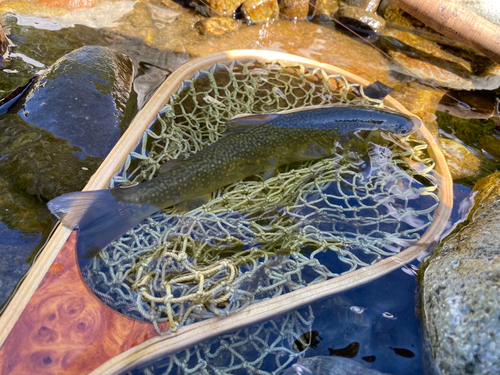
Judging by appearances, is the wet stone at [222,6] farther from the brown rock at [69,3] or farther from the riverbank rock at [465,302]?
the riverbank rock at [465,302]

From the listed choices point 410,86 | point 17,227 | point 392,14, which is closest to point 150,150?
point 17,227

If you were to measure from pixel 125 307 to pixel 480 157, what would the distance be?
13.8 ft

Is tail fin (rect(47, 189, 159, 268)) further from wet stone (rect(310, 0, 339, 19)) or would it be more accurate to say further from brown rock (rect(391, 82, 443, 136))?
wet stone (rect(310, 0, 339, 19))

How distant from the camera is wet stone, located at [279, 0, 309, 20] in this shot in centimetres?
636

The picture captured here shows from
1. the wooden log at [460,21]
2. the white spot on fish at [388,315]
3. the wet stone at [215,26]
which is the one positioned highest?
the wooden log at [460,21]

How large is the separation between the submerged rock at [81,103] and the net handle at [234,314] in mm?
716

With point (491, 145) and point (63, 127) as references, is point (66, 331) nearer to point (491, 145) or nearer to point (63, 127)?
point (63, 127)

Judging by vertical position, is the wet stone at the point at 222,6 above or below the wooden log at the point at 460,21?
below

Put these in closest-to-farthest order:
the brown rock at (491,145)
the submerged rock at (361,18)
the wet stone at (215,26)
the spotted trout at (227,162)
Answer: the spotted trout at (227,162)
the brown rock at (491,145)
the wet stone at (215,26)
the submerged rock at (361,18)

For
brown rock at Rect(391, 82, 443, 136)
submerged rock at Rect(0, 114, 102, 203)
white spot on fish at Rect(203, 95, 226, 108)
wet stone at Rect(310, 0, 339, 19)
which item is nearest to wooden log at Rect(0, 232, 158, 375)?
submerged rock at Rect(0, 114, 102, 203)

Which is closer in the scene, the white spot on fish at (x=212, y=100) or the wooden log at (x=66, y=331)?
the wooden log at (x=66, y=331)

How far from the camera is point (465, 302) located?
2131 millimetres

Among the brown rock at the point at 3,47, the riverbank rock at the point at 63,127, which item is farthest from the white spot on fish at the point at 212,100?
the brown rock at the point at 3,47

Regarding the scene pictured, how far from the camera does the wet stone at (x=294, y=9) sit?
20.9 ft
